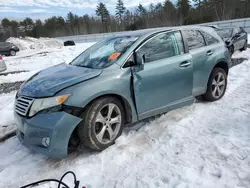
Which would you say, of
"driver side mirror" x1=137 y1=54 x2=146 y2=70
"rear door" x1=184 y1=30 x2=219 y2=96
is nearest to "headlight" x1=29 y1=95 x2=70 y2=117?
"driver side mirror" x1=137 y1=54 x2=146 y2=70

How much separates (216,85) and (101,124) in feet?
8.88

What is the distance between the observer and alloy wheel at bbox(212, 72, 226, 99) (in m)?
4.45

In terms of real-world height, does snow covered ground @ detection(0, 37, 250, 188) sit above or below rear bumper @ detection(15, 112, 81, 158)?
below

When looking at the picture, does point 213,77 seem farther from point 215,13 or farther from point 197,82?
point 215,13

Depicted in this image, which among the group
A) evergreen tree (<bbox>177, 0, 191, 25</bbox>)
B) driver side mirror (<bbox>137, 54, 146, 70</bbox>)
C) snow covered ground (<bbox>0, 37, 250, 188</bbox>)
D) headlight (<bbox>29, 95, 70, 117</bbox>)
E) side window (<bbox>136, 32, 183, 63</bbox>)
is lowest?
snow covered ground (<bbox>0, 37, 250, 188</bbox>)

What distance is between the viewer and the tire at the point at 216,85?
14.2 ft

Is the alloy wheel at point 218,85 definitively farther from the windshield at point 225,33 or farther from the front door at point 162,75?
the windshield at point 225,33

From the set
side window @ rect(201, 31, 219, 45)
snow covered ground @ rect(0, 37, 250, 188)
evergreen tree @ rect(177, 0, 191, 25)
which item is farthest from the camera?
evergreen tree @ rect(177, 0, 191, 25)

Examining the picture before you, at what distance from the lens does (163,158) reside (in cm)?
279

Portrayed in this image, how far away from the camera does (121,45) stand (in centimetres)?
352

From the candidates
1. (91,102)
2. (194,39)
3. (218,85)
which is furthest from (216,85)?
(91,102)

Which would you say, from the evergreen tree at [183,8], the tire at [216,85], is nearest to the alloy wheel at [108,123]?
the tire at [216,85]

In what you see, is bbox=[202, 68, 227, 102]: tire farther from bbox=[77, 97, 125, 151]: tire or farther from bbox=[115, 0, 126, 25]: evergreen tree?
bbox=[115, 0, 126, 25]: evergreen tree

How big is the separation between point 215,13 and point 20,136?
51.6 meters
